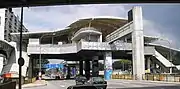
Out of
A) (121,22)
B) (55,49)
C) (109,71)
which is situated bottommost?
(109,71)

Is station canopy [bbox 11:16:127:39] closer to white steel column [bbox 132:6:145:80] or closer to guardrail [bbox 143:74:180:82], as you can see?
white steel column [bbox 132:6:145:80]

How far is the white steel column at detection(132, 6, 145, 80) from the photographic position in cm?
7575

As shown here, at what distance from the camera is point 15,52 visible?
87.5 m

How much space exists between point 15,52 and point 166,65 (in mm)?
44031

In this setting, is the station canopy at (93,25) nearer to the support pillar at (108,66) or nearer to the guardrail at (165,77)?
the support pillar at (108,66)

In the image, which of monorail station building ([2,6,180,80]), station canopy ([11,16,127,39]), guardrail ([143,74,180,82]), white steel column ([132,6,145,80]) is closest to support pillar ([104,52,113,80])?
monorail station building ([2,6,180,80])

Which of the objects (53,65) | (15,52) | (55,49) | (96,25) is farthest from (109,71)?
(53,65)

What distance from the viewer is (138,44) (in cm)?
7812

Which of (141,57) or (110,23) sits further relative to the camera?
(110,23)

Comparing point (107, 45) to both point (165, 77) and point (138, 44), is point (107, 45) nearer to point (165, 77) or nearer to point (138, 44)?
point (138, 44)

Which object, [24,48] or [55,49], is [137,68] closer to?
A: [55,49]

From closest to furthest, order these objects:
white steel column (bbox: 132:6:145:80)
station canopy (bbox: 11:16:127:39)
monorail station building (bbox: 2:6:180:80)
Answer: white steel column (bbox: 132:6:145:80)
monorail station building (bbox: 2:6:180:80)
station canopy (bbox: 11:16:127:39)

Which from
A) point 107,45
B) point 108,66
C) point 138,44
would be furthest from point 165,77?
point 107,45

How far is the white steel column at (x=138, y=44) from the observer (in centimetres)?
7575
